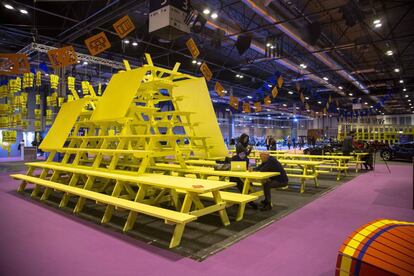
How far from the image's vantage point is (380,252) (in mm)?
1653

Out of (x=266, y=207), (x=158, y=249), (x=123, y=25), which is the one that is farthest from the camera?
(x=123, y=25)

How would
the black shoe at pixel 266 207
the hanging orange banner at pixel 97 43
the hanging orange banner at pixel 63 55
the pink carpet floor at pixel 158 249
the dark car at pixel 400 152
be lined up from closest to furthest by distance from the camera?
the pink carpet floor at pixel 158 249 < the black shoe at pixel 266 207 < the hanging orange banner at pixel 97 43 < the hanging orange banner at pixel 63 55 < the dark car at pixel 400 152

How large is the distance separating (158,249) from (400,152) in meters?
17.1

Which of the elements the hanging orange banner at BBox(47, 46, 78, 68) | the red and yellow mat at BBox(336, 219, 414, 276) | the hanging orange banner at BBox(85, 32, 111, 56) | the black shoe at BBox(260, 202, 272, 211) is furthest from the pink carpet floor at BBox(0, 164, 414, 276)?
the hanging orange banner at BBox(47, 46, 78, 68)

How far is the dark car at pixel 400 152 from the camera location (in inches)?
602

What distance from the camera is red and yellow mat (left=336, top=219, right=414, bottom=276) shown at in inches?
62.0

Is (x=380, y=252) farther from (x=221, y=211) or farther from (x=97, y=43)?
(x=97, y=43)

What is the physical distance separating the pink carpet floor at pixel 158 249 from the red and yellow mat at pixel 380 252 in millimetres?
1122

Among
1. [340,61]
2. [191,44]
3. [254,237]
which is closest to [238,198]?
[254,237]

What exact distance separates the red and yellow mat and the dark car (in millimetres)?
16359

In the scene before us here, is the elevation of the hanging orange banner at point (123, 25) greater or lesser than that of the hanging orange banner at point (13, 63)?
greater

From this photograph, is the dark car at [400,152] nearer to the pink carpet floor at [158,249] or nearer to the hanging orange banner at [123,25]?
the pink carpet floor at [158,249]

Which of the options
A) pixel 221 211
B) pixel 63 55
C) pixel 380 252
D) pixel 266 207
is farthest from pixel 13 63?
pixel 380 252

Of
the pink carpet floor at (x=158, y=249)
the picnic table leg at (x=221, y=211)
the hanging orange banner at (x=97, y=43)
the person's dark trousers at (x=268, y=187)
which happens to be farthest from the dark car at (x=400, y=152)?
the hanging orange banner at (x=97, y=43)
